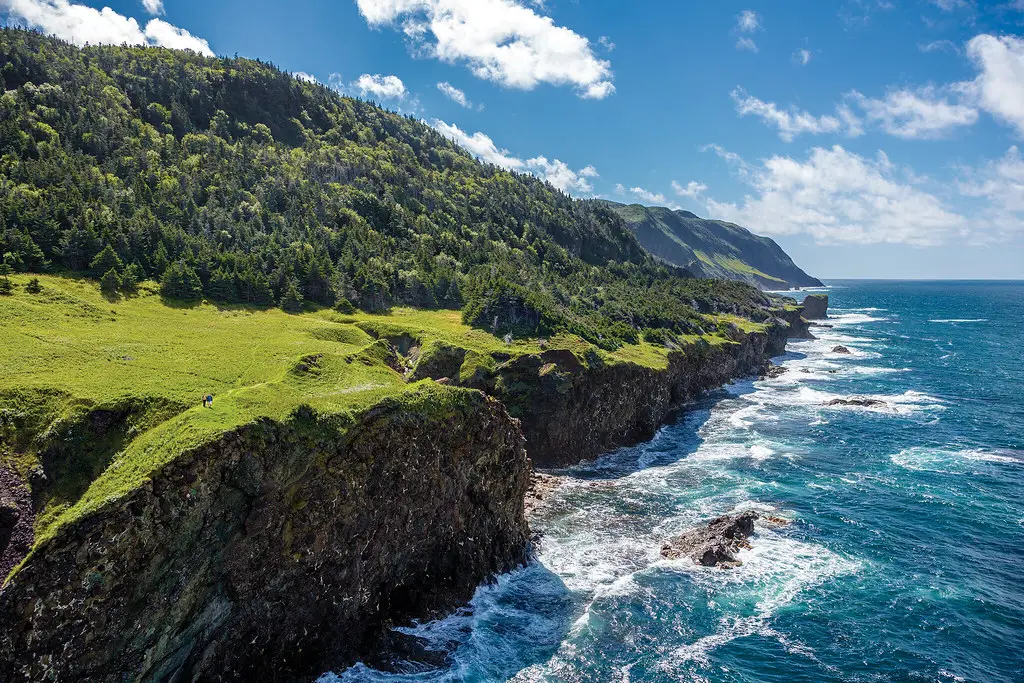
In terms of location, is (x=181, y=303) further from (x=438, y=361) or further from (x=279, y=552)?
(x=279, y=552)

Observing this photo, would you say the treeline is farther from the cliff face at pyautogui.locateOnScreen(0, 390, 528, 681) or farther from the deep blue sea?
the cliff face at pyautogui.locateOnScreen(0, 390, 528, 681)

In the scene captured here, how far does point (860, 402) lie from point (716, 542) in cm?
6025

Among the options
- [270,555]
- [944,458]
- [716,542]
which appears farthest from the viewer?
[944,458]

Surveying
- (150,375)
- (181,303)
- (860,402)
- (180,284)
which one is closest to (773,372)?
(860,402)

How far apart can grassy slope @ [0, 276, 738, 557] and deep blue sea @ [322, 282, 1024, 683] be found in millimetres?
15678

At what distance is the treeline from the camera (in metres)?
72.7

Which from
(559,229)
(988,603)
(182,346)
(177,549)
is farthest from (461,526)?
(559,229)

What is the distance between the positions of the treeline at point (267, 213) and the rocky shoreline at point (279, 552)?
36823 millimetres

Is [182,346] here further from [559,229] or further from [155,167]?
[559,229]

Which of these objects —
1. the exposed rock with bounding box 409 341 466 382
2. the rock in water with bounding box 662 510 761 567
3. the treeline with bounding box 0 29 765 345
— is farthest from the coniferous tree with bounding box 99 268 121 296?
the rock in water with bounding box 662 510 761 567

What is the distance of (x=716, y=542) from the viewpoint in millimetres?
42250

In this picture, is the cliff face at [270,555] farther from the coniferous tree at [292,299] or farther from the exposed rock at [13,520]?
the coniferous tree at [292,299]

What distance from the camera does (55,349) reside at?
35062mm

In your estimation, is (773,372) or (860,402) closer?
(860,402)
